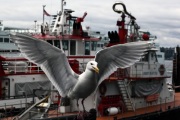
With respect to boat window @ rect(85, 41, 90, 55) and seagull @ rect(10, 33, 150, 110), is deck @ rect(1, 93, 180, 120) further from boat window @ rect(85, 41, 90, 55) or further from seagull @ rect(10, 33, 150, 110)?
boat window @ rect(85, 41, 90, 55)

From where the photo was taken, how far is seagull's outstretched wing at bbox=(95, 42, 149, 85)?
12.2 m

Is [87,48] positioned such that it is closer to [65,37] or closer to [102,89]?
[65,37]

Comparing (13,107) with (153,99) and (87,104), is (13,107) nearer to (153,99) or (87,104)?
(87,104)

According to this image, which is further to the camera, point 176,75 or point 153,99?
point 176,75

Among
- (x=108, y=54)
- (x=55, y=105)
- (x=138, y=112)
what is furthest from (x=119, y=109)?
(x=108, y=54)

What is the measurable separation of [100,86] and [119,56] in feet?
18.5

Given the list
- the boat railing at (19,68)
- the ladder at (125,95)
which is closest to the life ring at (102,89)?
the ladder at (125,95)

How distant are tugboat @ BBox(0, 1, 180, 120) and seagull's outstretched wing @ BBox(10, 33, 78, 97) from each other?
3.94 m

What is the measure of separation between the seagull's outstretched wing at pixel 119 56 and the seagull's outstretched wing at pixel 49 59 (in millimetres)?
985

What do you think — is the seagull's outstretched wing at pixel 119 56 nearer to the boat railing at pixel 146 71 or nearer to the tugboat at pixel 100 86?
the tugboat at pixel 100 86

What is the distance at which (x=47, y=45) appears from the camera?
11898mm

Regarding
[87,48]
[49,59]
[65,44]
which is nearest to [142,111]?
[87,48]

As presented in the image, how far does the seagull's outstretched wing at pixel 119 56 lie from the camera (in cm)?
1219

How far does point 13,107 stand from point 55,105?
6.93 feet
